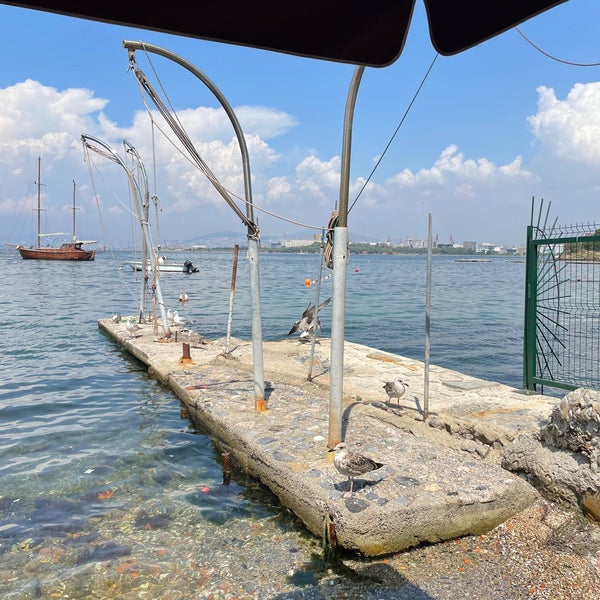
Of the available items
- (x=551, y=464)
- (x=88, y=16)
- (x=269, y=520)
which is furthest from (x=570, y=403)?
(x=88, y=16)

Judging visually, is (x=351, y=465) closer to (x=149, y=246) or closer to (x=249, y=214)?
(x=249, y=214)

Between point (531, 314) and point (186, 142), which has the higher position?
point (186, 142)

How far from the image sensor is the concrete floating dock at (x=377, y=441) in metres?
4.99

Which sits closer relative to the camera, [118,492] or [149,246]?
[118,492]

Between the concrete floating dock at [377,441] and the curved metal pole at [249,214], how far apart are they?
0.64 m

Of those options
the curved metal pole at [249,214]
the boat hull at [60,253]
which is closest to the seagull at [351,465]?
the curved metal pole at [249,214]

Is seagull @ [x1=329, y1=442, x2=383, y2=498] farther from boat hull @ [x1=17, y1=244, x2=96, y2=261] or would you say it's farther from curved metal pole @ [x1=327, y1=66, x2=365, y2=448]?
boat hull @ [x1=17, y1=244, x2=96, y2=261]

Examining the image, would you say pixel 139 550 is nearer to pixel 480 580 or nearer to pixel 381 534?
pixel 381 534

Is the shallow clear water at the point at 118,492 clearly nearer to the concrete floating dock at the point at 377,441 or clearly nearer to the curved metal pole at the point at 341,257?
the concrete floating dock at the point at 377,441

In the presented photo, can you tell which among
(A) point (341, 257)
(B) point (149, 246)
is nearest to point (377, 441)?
(A) point (341, 257)

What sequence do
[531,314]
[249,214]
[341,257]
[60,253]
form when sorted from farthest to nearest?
[60,253] < [531,314] < [249,214] < [341,257]

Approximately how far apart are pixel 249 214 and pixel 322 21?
608 centimetres

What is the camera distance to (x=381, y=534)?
190 inches

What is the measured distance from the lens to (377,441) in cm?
668
